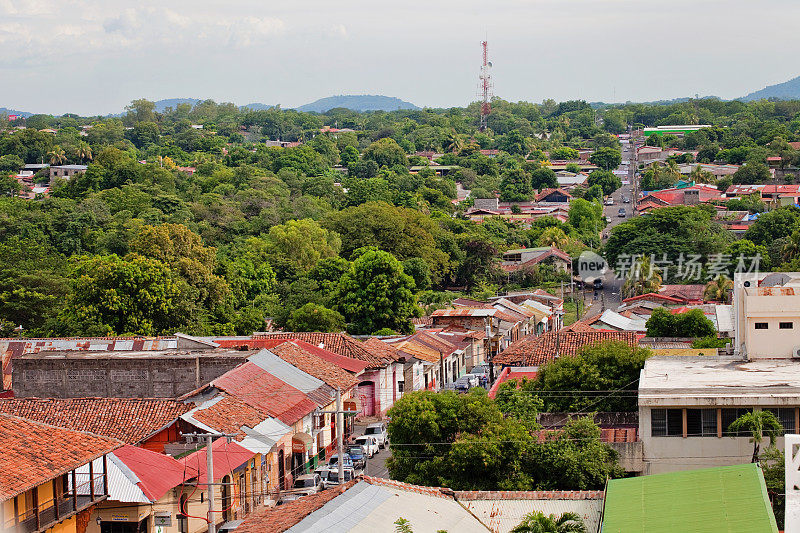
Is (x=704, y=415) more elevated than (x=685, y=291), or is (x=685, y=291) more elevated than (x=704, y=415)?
(x=704, y=415)

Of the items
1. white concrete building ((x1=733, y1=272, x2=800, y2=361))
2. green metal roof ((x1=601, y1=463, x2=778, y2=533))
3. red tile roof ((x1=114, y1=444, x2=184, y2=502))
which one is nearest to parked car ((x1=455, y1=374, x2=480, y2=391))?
white concrete building ((x1=733, y1=272, x2=800, y2=361))

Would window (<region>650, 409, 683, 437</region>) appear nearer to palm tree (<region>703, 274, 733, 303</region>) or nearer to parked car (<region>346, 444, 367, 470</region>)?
parked car (<region>346, 444, 367, 470</region>)

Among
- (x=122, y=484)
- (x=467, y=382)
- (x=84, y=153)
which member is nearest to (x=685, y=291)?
(x=467, y=382)

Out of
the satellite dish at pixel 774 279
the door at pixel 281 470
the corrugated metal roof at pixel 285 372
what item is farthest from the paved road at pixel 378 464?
the satellite dish at pixel 774 279

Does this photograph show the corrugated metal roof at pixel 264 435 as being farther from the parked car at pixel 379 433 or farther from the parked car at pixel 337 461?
the parked car at pixel 379 433

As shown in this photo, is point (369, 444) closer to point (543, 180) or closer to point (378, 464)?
point (378, 464)

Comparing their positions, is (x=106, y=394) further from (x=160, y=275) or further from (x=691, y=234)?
(x=691, y=234)

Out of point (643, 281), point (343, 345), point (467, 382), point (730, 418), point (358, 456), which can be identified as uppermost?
point (730, 418)
